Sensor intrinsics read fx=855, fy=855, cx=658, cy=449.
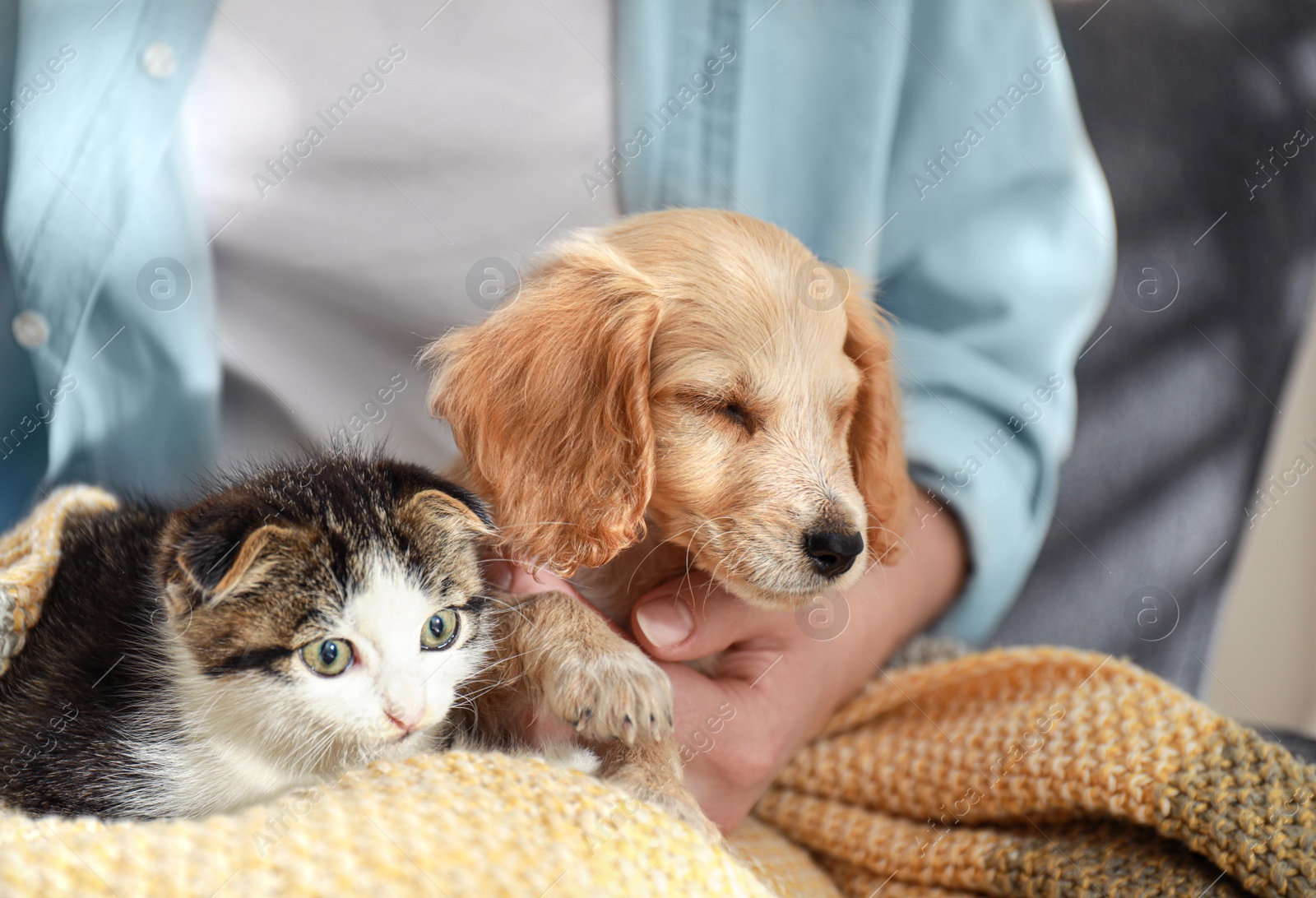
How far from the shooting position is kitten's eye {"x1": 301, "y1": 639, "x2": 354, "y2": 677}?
690 mm

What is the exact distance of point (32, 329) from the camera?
42.9 inches

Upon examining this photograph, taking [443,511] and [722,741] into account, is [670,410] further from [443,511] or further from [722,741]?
[722,741]

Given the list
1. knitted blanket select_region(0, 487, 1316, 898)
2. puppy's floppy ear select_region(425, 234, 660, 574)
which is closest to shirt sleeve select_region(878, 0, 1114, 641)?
knitted blanket select_region(0, 487, 1316, 898)

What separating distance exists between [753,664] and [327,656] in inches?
23.8

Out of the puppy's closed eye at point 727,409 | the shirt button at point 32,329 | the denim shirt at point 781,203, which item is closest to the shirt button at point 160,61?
the denim shirt at point 781,203

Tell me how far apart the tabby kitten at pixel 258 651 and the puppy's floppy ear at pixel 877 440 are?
51cm

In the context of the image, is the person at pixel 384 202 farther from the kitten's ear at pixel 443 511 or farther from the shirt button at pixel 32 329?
the kitten's ear at pixel 443 511

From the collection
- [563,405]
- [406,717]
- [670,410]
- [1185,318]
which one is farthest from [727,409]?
[1185,318]

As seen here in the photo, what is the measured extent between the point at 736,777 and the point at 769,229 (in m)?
0.68

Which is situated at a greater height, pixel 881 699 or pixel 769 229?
pixel 769 229

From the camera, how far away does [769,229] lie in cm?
101

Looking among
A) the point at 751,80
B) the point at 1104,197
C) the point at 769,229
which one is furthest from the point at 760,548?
the point at 1104,197

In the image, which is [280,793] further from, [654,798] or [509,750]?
[654,798]

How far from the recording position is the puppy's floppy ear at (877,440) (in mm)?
1082
